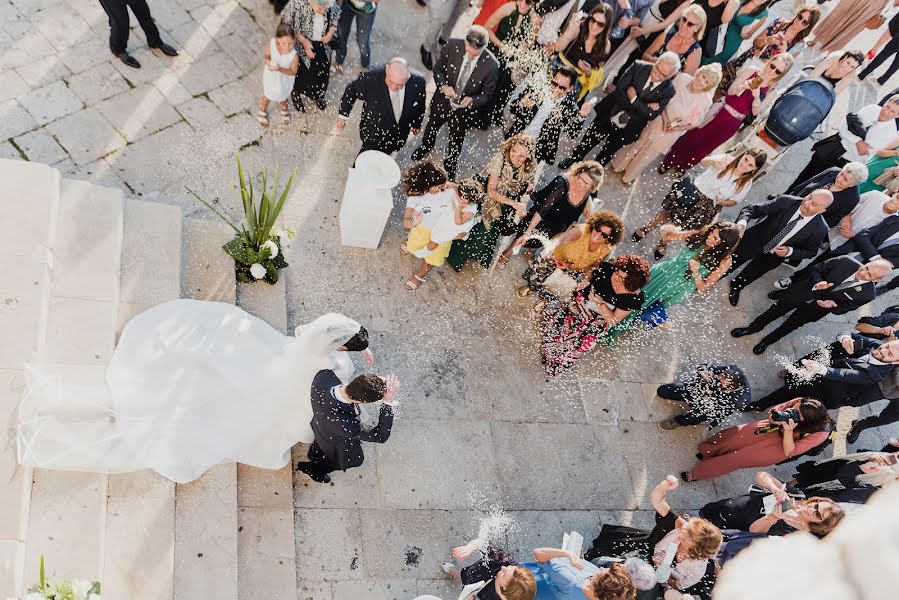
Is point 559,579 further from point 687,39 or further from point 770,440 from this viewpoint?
point 687,39

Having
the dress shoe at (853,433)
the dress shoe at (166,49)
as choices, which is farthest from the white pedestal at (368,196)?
the dress shoe at (853,433)

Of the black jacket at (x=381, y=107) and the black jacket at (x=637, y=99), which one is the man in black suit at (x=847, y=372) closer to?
the black jacket at (x=637, y=99)

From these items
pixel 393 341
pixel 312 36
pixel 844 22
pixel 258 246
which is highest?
pixel 844 22

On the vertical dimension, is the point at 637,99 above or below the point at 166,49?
above

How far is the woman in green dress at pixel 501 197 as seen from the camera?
18.2 feet

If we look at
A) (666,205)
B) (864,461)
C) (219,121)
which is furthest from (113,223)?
(864,461)

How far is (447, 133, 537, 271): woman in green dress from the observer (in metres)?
5.55

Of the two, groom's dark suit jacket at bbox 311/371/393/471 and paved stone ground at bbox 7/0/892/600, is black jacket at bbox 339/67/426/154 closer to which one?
paved stone ground at bbox 7/0/892/600

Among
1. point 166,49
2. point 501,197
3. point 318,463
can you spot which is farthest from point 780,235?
point 166,49

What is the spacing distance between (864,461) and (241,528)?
15.0 feet

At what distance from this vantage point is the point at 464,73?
6055 mm

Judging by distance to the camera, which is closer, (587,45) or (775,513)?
(775,513)

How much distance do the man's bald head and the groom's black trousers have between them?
287 cm

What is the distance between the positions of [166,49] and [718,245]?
207 inches
